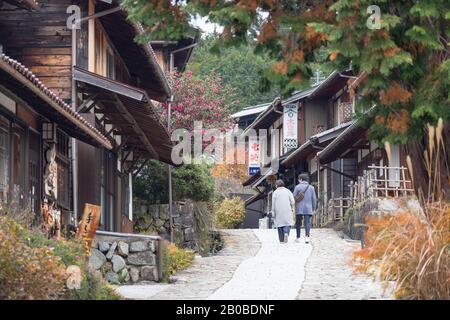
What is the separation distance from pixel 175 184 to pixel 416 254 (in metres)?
19.3

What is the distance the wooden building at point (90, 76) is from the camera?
64.0 feet

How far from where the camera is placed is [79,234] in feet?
46.1

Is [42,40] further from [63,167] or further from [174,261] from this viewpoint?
[174,261]

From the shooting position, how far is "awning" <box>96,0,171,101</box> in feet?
71.3

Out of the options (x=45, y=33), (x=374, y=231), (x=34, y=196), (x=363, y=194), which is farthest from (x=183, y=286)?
(x=363, y=194)

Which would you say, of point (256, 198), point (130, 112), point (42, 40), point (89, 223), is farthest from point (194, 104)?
point (89, 223)

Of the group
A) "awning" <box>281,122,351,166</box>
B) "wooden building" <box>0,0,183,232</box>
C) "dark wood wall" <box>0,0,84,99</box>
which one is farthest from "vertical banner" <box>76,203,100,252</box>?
"awning" <box>281,122,351,166</box>

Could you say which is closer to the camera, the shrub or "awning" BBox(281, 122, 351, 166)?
the shrub

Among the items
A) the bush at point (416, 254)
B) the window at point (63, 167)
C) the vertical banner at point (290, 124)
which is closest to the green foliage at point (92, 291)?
the bush at point (416, 254)

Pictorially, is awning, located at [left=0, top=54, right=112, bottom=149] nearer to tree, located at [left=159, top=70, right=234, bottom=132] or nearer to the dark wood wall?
the dark wood wall

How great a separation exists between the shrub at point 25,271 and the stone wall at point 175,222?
16385mm

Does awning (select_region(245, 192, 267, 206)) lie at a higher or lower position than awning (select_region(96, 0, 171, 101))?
lower

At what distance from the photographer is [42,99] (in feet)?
48.9
